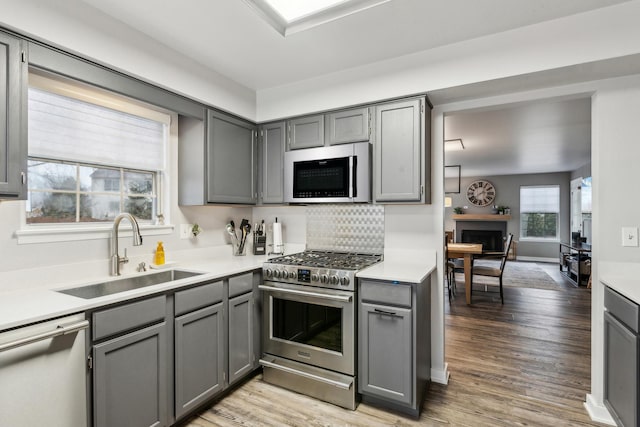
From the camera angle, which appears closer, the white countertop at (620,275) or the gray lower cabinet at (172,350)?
the gray lower cabinet at (172,350)

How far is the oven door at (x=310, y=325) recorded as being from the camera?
2236 millimetres

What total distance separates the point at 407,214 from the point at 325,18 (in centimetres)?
155

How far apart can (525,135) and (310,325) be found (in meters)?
4.32

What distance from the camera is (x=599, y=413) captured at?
2098 millimetres

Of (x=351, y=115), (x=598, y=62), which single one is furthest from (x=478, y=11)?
(x=351, y=115)

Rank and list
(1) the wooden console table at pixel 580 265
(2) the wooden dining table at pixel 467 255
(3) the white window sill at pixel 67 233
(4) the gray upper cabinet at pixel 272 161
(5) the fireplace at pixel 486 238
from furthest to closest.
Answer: (5) the fireplace at pixel 486 238 → (1) the wooden console table at pixel 580 265 → (2) the wooden dining table at pixel 467 255 → (4) the gray upper cabinet at pixel 272 161 → (3) the white window sill at pixel 67 233

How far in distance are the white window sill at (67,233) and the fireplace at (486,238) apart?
347 inches

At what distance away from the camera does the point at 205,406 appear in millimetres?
2201

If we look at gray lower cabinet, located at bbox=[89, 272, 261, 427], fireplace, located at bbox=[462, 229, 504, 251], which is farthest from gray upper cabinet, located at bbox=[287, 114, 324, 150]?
fireplace, located at bbox=[462, 229, 504, 251]

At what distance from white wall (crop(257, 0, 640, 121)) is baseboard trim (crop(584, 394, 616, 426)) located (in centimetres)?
214

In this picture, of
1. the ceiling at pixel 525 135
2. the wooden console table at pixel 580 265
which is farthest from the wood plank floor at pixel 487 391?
the wooden console table at pixel 580 265

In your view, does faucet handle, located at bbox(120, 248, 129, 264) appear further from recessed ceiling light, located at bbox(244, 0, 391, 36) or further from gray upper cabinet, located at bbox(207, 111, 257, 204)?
recessed ceiling light, located at bbox(244, 0, 391, 36)

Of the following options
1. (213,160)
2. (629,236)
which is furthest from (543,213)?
(213,160)

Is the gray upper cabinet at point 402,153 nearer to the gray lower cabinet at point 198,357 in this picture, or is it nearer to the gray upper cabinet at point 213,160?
the gray upper cabinet at point 213,160
